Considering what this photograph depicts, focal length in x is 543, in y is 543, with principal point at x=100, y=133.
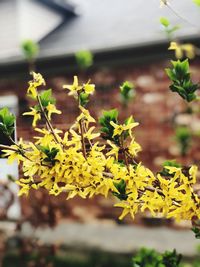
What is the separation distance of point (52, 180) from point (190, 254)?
465cm

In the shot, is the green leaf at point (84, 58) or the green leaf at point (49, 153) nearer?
the green leaf at point (49, 153)

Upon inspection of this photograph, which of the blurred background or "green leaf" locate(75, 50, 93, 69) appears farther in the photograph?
"green leaf" locate(75, 50, 93, 69)

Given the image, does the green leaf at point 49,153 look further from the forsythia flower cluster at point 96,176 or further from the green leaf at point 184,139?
the green leaf at point 184,139

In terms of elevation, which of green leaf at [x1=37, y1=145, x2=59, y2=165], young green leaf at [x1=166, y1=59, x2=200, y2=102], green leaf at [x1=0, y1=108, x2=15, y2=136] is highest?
young green leaf at [x1=166, y1=59, x2=200, y2=102]

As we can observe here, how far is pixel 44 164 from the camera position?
1.71 metres

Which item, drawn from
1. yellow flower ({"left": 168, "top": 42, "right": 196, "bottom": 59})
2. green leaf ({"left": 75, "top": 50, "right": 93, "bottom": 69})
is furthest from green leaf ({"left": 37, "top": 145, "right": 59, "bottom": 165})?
green leaf ({"left": 75, "top": 50, "right": 93, "bottom": 69})

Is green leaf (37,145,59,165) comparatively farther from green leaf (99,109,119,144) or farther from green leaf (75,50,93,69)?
green leaf (75,50,93,69)

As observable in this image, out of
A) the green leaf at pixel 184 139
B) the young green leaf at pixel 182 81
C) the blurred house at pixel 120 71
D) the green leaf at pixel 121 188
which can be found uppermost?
the blurred house at pixel 120 71

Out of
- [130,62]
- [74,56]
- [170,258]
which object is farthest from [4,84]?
[170,258]

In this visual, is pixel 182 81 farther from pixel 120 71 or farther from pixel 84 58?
pixel 120 71

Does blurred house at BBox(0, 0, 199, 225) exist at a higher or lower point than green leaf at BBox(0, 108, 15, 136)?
higher

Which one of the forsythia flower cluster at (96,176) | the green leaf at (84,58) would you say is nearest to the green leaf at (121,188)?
the forsythia flower cluster at (96,176)

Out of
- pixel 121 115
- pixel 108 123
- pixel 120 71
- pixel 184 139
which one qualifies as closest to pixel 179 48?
pixel 108 123

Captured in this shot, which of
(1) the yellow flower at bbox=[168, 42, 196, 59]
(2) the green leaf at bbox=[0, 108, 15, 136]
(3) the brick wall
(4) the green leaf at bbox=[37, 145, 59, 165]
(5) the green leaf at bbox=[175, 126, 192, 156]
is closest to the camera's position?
(4) the green leaf at bbox=[37, 145, 59, 165]
